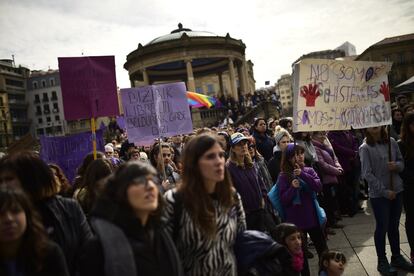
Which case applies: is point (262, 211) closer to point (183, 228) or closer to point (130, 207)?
point (183, 228)

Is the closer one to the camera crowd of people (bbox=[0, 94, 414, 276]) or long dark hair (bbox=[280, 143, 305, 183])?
crowd of people (bbox=[0, 94, 414, 276])

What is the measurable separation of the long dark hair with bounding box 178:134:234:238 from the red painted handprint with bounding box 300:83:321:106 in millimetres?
2209

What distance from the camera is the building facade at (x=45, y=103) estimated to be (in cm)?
7744

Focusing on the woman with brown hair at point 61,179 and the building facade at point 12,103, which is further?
the building facade at point 12,103

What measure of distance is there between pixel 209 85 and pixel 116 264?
5932cm

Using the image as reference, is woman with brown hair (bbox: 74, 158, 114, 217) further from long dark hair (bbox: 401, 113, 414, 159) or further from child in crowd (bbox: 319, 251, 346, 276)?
long dark hair (bbox: 401, 113, 414, 159)

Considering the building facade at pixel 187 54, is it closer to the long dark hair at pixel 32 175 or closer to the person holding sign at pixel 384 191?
the person holding sign at pixel 384 191

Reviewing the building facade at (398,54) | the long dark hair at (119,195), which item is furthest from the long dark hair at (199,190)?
the building facade at (398,54)

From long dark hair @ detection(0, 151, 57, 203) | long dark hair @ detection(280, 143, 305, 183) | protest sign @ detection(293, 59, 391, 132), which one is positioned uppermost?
protest sign @ detection(293, 59, 391, 132)

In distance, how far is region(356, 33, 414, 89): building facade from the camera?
59.1 m

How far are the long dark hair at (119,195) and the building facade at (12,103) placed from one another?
72.2m

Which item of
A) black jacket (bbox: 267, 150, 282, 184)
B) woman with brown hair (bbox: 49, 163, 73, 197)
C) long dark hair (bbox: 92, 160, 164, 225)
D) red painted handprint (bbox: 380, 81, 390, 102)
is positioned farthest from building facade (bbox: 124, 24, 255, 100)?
long dark hair (bbox: 92, 160, 164, 225)

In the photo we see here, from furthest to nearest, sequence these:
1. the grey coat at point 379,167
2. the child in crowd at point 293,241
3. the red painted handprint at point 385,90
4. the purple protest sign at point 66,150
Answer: the purple protest sign at point 66,150
the red painted handprint at point 385,90
the grey coat at point 379,167
the child in crowd at point 293,241

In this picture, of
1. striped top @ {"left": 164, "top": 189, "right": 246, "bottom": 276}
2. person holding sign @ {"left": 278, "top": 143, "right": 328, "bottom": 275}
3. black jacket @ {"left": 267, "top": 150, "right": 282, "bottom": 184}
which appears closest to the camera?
striped top @ {"left": 164, "top": 189, "right": 246, "bottom": 276}
